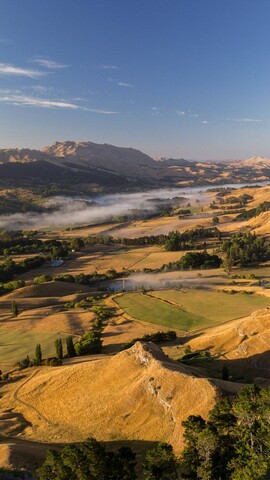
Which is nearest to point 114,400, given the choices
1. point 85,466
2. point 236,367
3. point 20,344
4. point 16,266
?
point 85,466

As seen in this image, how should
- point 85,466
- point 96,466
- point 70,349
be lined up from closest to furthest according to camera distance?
1. point 96,466
2. point 85,466
3. point 70,349

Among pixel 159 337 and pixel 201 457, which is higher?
pixel 201 457

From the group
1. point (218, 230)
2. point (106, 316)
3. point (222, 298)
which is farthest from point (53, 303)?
point (218, 230)

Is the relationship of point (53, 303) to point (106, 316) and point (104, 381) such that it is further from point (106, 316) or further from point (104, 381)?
point (104, 381)

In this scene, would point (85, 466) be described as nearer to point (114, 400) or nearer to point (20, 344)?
point (114, 400)

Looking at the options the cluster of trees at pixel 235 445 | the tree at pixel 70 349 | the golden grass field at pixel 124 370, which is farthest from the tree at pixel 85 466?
the tree at pixel 70 349

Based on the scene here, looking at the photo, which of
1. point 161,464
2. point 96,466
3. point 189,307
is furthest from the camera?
point 189,307

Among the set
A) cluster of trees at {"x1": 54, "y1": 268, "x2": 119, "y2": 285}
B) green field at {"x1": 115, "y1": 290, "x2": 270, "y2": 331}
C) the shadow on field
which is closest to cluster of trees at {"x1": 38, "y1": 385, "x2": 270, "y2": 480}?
the shadow on field
